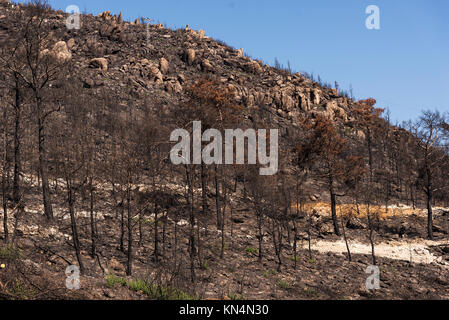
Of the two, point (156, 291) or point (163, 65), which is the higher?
point (163, 65)

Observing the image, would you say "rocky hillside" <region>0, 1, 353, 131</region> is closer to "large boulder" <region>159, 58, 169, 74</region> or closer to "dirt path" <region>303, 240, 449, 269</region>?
"large boulder" <region>159, 58, 169, 74</region>

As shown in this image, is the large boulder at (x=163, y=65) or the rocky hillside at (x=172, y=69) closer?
the rocky hillside at (x=172, y=69)

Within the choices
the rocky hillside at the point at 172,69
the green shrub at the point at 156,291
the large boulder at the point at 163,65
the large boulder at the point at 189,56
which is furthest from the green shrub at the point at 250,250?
the large boulder at the point at 189,56

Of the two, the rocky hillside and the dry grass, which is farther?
the rocky hillside

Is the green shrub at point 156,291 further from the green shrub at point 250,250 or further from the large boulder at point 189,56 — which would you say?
the large boulder at point 189,56

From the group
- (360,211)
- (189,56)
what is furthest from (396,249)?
(189,56)

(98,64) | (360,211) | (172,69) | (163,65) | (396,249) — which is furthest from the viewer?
(172,69)

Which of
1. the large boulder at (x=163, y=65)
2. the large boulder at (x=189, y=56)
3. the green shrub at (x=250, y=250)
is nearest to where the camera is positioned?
the green shrub at (x=250, y=250)

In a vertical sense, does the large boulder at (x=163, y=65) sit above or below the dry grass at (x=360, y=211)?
above

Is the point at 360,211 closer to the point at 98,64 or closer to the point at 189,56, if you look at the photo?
the point at 98,64

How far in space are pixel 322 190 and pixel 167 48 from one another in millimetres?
57501

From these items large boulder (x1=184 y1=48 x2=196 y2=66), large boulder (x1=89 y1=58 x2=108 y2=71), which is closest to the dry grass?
large boulder (x1=89 y1=58 x2=108 y2=71)

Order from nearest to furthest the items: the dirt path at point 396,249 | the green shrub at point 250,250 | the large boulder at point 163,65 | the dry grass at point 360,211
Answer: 1. the green shrub at point 250,250
2. the dirt path at point 396,249
3. the dry grass at point 360,211
4. the large boulder at point 163,65

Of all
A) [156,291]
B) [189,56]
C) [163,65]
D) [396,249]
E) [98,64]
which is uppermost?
[189,56]
